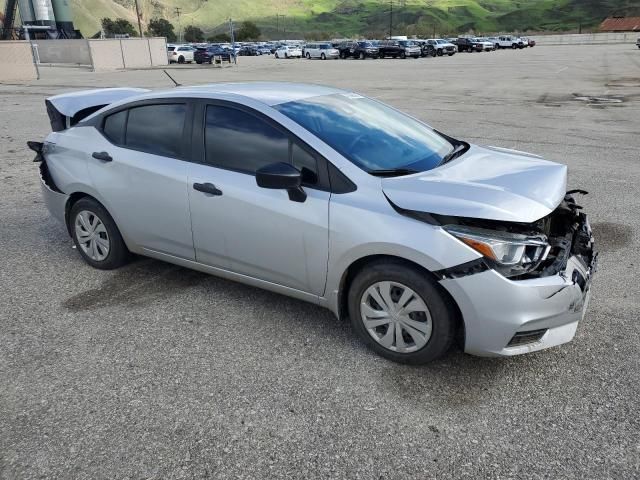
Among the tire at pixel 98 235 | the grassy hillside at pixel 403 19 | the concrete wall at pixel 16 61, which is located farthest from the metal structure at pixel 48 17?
the grassy hillside at pixel 403 19

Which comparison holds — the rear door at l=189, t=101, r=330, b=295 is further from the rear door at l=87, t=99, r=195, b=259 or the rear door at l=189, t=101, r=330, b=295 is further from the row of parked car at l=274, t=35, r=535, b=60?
the row of parked car at l=274, t=35, r=535, b=60

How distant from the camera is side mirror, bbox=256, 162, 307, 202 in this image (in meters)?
3.24

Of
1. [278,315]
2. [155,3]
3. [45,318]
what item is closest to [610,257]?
[278,315]

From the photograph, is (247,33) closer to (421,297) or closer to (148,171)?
(148,171)

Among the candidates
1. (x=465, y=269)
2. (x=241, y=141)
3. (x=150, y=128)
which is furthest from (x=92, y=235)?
(x=465, y=269)

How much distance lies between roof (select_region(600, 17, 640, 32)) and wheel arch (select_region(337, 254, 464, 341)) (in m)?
122

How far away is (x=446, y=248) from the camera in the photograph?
2.93 metres

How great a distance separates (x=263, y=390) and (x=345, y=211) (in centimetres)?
114

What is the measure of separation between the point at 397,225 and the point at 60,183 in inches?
125

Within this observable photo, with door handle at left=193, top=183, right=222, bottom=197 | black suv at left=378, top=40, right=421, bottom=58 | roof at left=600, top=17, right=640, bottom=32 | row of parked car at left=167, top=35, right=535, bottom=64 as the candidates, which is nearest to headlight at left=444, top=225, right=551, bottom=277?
door handle at left=193, top=183, right=222, bottom=197

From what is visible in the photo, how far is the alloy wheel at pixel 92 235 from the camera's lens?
4.59m

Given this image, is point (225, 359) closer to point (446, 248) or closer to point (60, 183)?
point (446, 248)

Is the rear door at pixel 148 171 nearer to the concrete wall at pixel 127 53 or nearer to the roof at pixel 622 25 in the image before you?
the concrete wall at pixel 127 53

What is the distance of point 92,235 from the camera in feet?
15.3
